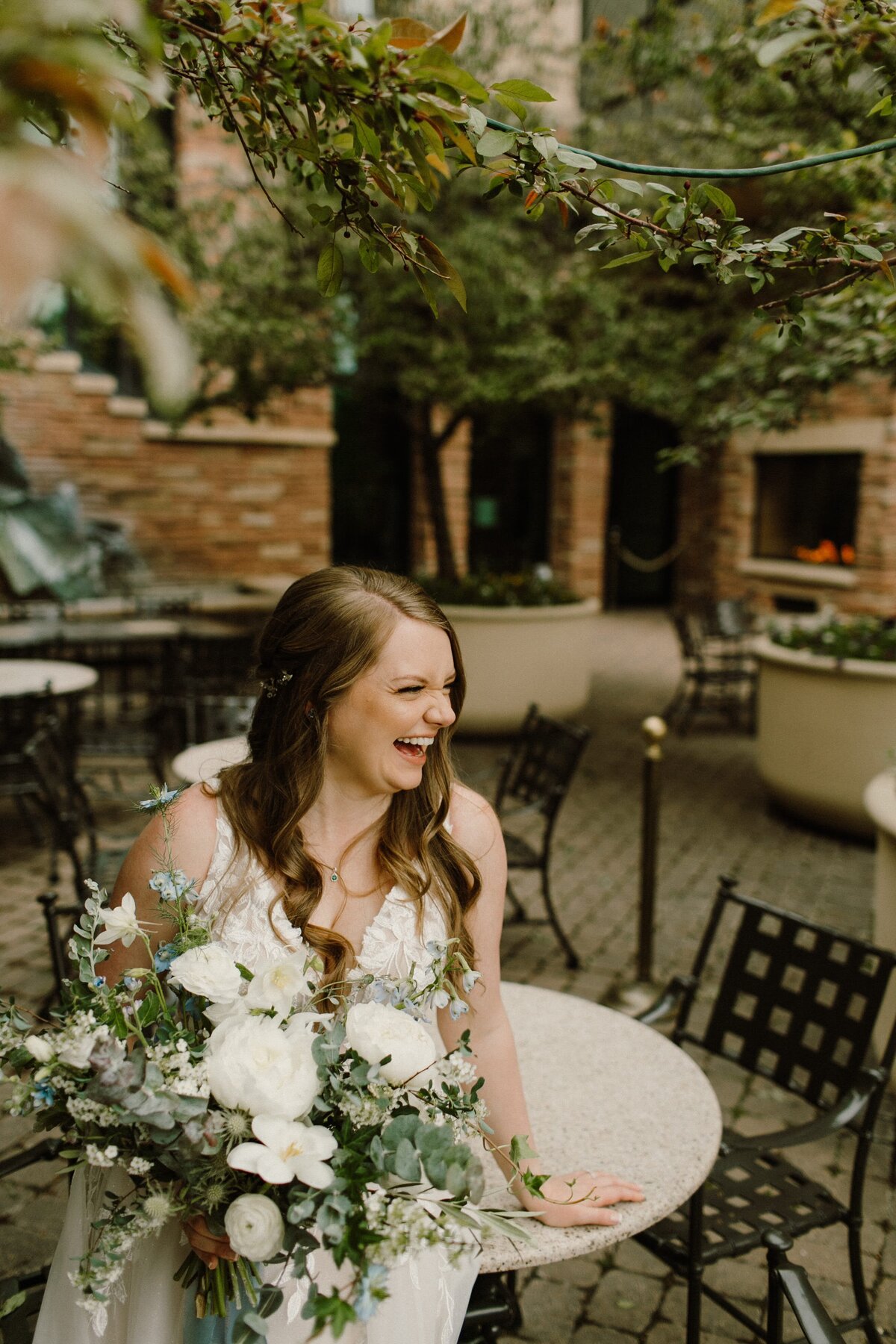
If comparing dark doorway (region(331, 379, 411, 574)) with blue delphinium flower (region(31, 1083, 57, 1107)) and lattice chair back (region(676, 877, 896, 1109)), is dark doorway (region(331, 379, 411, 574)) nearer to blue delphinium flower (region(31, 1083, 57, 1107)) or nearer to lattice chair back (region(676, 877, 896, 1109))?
lattice chair back (region(676, 877, 896, 1109))

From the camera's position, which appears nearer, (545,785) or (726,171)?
(726,171)

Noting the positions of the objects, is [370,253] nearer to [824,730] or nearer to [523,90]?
[523,90]

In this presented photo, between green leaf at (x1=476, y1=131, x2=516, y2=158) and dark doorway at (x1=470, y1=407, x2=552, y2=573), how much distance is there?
16.4 m

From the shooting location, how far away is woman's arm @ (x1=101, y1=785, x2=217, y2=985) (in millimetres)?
1844

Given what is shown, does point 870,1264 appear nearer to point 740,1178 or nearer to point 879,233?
point 740,1178

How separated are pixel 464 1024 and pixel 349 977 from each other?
0.46 m

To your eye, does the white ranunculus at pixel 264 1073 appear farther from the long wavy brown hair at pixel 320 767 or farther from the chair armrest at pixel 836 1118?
the chair armrest at pixel 836 1118

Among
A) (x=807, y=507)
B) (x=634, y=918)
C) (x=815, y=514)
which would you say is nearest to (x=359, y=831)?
(x=634, y=918)

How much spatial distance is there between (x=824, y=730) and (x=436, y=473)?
15.3 ft

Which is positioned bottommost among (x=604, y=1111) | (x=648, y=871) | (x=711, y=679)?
(x=711, y=679)

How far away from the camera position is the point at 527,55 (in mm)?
9641

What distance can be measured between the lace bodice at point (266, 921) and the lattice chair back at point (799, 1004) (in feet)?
3.97

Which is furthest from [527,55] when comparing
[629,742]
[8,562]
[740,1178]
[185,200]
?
[740,1178]

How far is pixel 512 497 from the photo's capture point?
1847 cm
